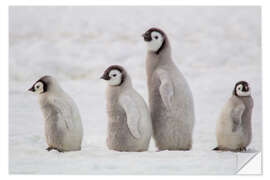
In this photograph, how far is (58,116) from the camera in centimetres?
237

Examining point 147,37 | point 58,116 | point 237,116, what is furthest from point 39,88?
point 237,116

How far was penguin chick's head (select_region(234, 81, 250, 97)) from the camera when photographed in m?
2.38

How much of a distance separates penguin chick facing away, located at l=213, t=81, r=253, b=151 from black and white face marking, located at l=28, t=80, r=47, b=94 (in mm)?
818

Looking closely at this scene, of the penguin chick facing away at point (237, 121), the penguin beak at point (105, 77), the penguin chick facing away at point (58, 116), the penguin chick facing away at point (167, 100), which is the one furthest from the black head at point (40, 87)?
the penguin chick facing away at point (237, 121)

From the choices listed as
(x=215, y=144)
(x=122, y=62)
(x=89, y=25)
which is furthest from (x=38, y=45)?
(x=215, y=144)

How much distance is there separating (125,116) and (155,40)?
38cm

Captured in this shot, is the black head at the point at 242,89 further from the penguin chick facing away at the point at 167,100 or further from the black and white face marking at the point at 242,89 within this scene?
the penguin chick facing away at the point at 167,100

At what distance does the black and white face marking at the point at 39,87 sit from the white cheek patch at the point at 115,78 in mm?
303

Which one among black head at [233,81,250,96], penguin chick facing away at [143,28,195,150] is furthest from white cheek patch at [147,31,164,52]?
black head at [233,81,250,96]

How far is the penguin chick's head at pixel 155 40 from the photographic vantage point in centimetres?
240

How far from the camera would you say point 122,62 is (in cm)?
245

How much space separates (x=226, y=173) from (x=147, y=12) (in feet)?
2.73

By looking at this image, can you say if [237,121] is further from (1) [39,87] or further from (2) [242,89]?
(1) [39,87]
